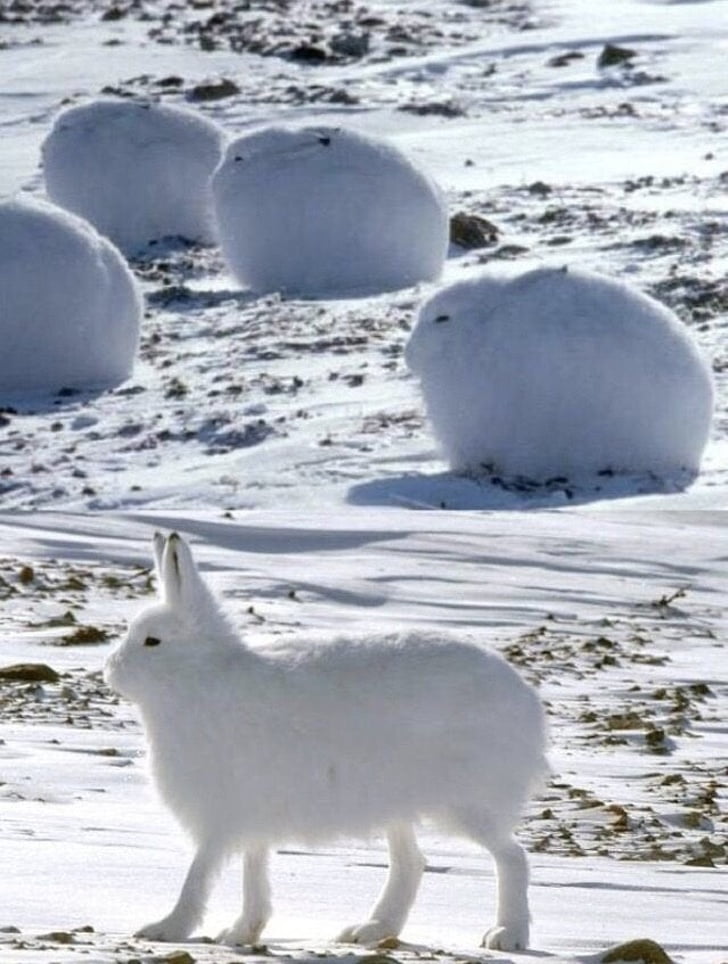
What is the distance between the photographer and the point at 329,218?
18562mm

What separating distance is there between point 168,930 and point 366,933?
37 centimetres

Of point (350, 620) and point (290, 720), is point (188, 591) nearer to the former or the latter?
point (290, 720)

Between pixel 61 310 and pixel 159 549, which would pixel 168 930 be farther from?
pixel 61 310

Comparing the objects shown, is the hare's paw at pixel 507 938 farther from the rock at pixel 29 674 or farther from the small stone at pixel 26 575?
the small stone at pixel 26 575

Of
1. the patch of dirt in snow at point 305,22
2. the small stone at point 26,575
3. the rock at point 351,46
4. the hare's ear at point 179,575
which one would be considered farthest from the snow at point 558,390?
the rock at point 351,46

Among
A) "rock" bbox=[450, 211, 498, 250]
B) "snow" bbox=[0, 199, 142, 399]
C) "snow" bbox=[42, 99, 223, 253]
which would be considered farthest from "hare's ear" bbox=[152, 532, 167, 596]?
"snow" bbox=[42, 99, 223, 253]

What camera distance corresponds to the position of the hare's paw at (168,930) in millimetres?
4051

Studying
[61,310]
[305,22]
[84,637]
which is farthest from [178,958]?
[305,22]

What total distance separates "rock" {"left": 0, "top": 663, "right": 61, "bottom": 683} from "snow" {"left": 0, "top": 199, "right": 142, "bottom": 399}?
8.63 m

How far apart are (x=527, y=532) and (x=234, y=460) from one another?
2.46 metres

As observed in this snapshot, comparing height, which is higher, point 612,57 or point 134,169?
point 134,169


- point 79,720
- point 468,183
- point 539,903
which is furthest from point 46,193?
point 539,903

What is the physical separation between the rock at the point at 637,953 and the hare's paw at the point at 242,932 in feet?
2.32

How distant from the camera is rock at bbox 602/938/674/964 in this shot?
3812 millimetres
